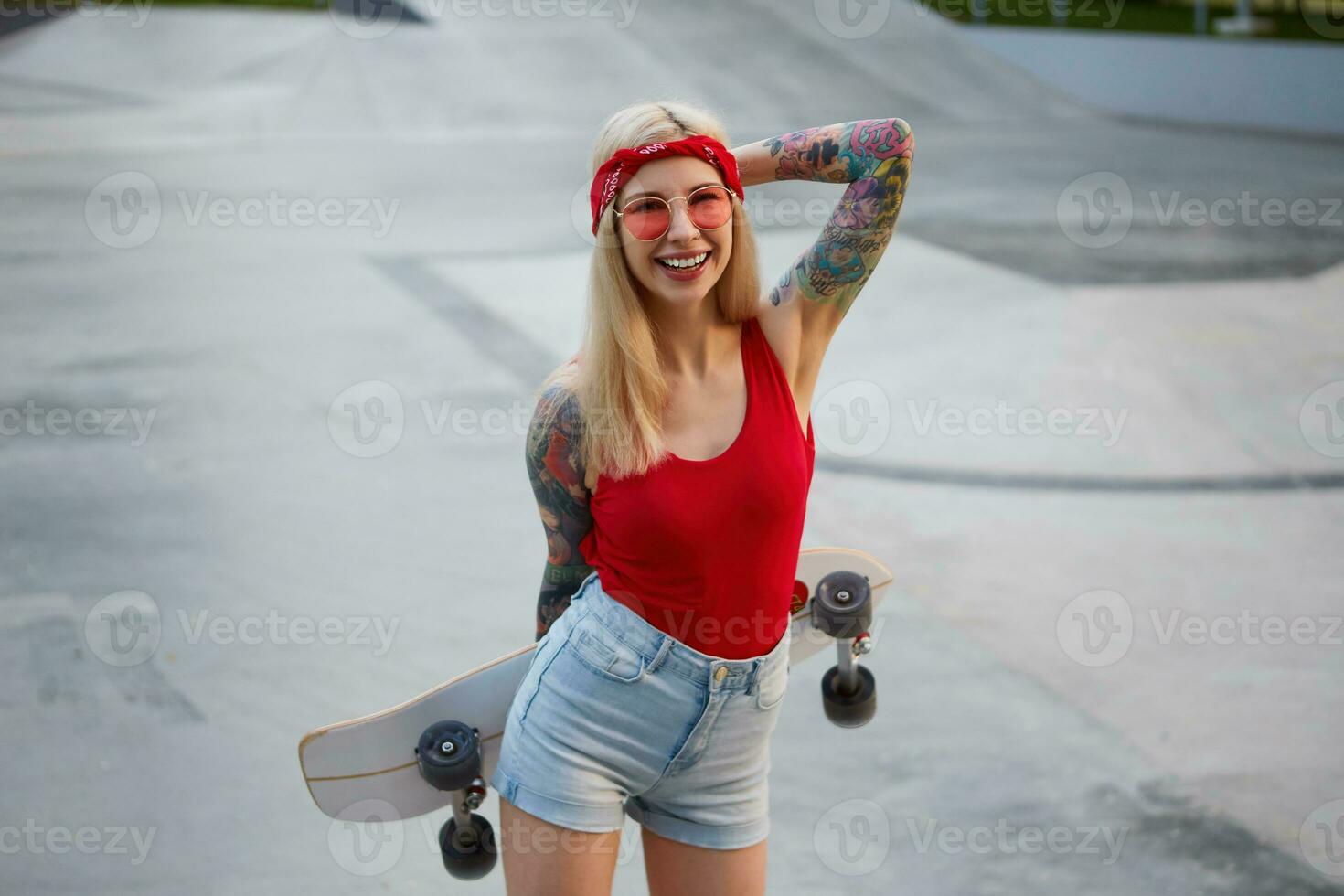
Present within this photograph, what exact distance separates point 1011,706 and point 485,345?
14.5ft

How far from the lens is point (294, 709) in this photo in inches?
174

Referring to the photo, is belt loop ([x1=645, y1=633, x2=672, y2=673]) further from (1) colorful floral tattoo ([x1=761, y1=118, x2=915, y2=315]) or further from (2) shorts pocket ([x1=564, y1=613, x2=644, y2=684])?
(1) colorful floral tattoo ([x1=761, y1=118, x2=915, y2=315])

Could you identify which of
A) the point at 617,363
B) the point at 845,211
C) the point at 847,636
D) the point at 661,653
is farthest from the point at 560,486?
the point at 847,636

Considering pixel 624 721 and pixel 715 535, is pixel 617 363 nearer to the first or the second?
pixel 715 535

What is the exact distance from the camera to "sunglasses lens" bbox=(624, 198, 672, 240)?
221 cm

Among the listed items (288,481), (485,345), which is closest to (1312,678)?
(288,481)

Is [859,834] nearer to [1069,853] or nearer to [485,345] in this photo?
[1069,853]

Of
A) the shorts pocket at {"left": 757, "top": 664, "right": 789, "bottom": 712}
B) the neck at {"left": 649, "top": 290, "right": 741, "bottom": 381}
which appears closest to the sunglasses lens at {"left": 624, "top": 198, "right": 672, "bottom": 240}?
the neck at {"left": 649, "top": 290, "right": 741, "bottom": 381}

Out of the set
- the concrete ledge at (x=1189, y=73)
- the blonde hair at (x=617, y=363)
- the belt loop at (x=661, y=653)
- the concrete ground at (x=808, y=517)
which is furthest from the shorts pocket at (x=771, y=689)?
the concrete ledge at (x=1189, y=73)

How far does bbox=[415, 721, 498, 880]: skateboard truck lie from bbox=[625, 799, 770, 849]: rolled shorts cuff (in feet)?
1.22

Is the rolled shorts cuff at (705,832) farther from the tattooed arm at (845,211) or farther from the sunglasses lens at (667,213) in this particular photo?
the sunglasses lens at (667,213)

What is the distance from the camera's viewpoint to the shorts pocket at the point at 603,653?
220 centimetres

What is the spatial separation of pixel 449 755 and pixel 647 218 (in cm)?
109

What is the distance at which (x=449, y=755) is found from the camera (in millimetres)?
2520
